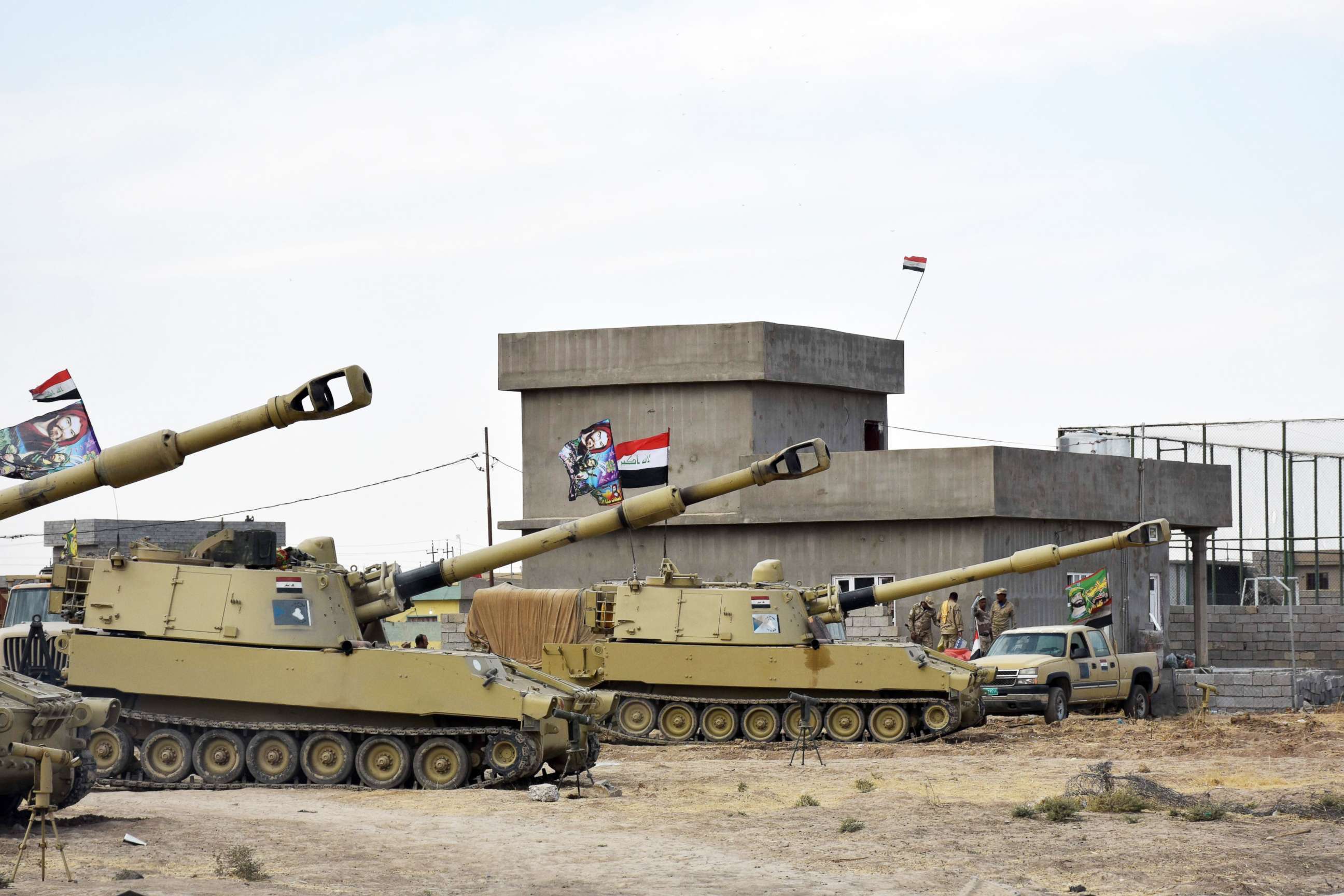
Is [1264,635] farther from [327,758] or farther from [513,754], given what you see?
[327,758]

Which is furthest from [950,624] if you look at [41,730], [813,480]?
[41,730]

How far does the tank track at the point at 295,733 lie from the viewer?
665 inches

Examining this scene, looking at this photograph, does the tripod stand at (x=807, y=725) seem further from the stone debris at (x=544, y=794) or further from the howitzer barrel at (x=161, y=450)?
the howitzer barrel at (x=161, y=450)

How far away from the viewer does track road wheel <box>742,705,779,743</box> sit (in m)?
22.5

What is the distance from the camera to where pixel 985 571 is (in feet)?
79.7

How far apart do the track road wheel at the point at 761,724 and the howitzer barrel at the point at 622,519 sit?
4.07 m

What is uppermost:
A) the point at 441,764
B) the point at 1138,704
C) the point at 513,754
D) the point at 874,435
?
the point at 874,435

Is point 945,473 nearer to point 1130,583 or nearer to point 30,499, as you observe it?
point 1130,583

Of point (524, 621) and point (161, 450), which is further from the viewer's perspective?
point (524, 621)

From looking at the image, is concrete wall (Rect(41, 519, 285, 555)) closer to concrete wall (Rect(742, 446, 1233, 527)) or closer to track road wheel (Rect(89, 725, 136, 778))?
concrete wall (Rect(742, 446, 1233, 527))

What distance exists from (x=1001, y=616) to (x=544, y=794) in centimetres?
1375

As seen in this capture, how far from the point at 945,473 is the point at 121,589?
1660cm

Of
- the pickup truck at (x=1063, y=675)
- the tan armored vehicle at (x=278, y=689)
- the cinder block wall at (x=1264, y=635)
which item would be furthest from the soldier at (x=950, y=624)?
the tan armored vehicle at (x=278, y=689)

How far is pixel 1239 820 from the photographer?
45.3 ft
